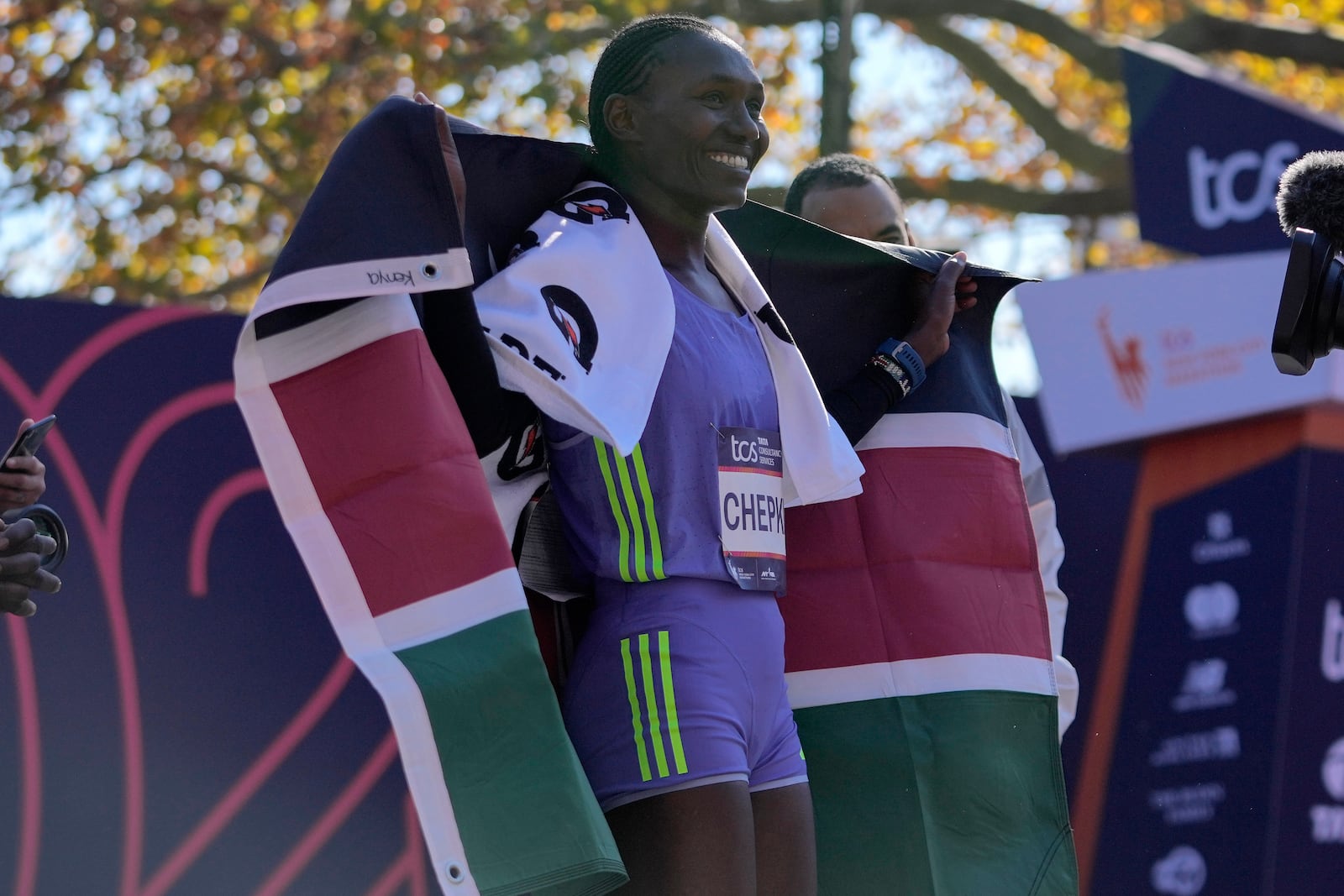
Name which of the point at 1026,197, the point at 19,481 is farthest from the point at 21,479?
the point at 1026,197

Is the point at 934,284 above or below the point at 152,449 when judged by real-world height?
above

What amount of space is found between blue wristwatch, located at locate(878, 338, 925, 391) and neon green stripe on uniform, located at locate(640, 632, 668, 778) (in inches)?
39.0

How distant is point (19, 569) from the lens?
3.04 metres

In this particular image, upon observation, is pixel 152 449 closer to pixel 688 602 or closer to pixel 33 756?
pixel 33 756

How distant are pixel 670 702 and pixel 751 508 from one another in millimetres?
381

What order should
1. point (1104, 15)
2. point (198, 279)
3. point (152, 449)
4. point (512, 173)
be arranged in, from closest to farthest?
point (512, 173)
point (152, 449)
point (198, 279)
point (1104, 15)

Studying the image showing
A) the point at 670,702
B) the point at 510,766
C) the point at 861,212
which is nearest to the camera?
the point at 510,766

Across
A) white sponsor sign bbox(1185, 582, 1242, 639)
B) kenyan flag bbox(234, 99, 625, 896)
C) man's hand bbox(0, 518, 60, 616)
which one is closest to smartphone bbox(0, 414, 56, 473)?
man's hand bbox(0, 518, 60, 616)

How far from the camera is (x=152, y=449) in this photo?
188 inches

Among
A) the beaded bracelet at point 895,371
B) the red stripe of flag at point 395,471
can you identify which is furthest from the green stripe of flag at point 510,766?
the beaded bracelet at point 895,371

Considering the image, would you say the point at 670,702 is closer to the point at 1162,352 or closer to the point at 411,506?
the point at 411,506

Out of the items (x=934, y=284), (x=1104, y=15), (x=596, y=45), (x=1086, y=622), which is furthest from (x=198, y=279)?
(x=934, y=284)

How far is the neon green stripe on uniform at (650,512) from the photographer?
2848mm

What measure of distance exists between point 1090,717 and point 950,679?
329 cm
